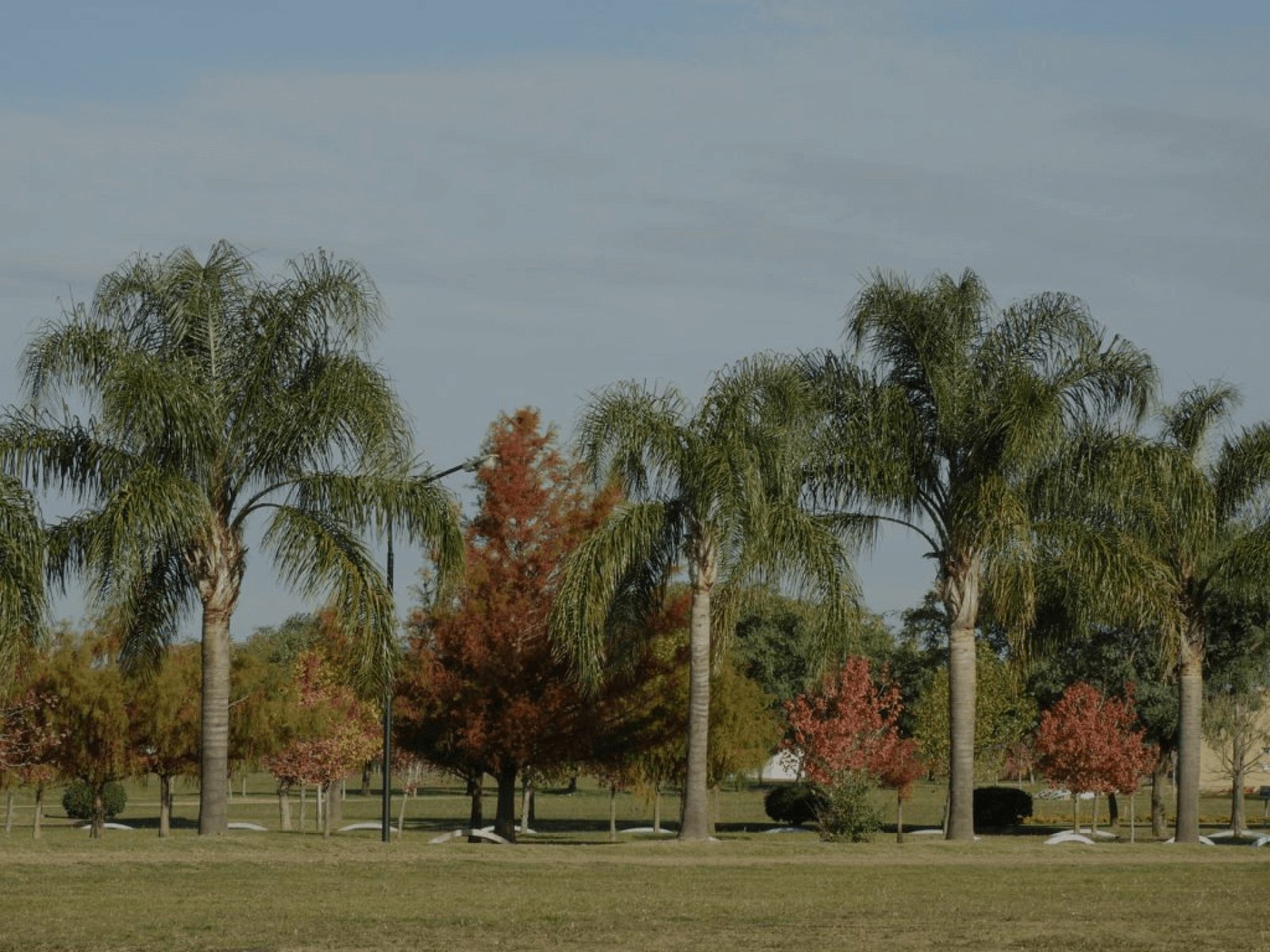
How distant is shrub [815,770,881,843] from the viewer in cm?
3250

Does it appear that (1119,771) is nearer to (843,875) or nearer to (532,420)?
(532,420)

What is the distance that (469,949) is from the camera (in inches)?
547

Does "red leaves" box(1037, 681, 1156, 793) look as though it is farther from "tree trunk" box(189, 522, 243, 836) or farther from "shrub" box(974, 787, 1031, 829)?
"tree trunk" box(189, 522, 243, 836)

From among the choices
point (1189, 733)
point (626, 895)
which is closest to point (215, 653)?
point (626, 895)

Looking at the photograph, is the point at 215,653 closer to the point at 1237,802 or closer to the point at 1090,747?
the point at 1090,747

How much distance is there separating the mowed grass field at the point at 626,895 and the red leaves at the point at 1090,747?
14232 millimetres

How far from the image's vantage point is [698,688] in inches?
1154

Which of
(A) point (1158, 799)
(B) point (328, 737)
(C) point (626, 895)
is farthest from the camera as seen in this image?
(A) point (1158, 799)

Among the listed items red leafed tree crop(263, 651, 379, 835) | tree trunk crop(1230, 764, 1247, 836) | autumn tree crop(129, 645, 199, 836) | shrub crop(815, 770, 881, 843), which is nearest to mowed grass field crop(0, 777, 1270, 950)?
shrub crop(815, 770, 881, 843)

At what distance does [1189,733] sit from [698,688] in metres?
10.2

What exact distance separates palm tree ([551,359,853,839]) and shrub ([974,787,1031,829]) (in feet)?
78.9

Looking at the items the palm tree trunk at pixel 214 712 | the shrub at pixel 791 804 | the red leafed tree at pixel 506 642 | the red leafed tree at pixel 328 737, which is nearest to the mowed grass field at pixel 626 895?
the palm tree trunk at pixel 214 712

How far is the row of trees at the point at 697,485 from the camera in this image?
26.1 m

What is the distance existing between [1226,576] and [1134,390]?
462cm
